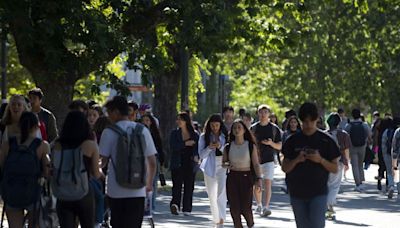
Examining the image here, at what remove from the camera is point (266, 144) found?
20.2 meters

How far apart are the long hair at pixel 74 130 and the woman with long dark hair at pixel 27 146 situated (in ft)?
2.74

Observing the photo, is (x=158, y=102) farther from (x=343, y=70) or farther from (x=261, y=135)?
(x=343, y=70)

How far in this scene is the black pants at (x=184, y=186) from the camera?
67.2 ft

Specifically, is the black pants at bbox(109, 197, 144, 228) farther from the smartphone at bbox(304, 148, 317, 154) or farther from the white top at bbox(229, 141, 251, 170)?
the white top at bbox(229, 141, 251, 170)

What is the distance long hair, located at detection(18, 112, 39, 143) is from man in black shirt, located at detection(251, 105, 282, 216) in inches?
328

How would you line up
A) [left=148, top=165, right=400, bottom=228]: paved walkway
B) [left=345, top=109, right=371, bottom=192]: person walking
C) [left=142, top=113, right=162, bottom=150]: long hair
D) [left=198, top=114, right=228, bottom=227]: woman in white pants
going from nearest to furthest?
[left=198, top=114, right=228, bottom=227]: woman in white pants < [left=142, top=113, right=162, bottom=150]: long hair < [left=148, top=165, right=400, bottom=228]: paved walkway < [left=345, top=109, right=371, bottom=192]: person walking

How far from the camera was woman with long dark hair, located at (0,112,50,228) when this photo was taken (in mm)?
12156

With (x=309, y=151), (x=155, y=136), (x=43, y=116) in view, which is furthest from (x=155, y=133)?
(x=309, y=151)

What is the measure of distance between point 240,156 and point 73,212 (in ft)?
16.1

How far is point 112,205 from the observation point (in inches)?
448

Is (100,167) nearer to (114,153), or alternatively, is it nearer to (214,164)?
(114,153)

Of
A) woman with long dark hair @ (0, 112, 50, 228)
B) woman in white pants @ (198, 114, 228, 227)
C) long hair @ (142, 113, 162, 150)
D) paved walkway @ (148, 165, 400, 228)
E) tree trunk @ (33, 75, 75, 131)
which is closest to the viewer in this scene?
woman with long dark hair @ (0, 112, 50, 228)

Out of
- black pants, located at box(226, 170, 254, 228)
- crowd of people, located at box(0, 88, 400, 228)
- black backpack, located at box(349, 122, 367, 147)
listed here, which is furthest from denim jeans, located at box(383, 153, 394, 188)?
crowd of people, located at box(0, 88, 400, 228)

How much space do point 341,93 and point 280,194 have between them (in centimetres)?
2741
